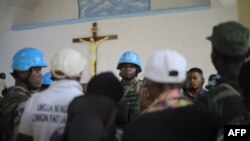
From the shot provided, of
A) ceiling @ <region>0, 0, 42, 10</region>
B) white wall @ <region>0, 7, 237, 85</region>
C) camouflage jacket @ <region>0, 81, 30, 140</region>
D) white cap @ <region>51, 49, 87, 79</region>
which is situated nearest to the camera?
white cap @ <region>51, 49, 87, 79</region>

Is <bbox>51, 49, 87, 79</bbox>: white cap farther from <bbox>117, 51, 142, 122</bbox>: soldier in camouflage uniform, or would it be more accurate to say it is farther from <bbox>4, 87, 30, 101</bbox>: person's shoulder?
<bbox>117, 51, 142, 122</bbox>: soldier in camouflage uniform

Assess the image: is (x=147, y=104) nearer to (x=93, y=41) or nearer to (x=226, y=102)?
(x=226, y=102)

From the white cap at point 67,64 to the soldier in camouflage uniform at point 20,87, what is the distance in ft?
1.35

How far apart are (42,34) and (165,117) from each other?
830 centimetres

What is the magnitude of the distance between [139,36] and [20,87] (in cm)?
594

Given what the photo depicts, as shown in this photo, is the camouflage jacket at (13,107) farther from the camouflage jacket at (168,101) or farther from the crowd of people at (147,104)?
the camouflage jacket at (168,101)

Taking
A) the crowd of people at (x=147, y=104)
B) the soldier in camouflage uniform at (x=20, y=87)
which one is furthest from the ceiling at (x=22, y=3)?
the crowd of people at (x=147, y=104)

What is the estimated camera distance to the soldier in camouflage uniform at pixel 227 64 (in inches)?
68.6

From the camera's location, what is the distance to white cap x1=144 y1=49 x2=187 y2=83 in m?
1.61

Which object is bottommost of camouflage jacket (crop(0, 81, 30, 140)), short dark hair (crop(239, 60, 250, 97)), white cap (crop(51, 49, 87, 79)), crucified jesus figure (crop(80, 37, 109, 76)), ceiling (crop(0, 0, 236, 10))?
camouflage jacket (crop(0, 81, 30, 140))

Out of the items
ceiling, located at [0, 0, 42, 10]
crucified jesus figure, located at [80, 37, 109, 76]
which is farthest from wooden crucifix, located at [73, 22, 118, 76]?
ceiling, located at [0, 0, 42, 10]

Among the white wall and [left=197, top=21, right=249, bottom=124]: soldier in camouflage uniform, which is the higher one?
the white wall

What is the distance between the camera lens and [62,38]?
916cm

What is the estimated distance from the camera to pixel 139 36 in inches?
326
